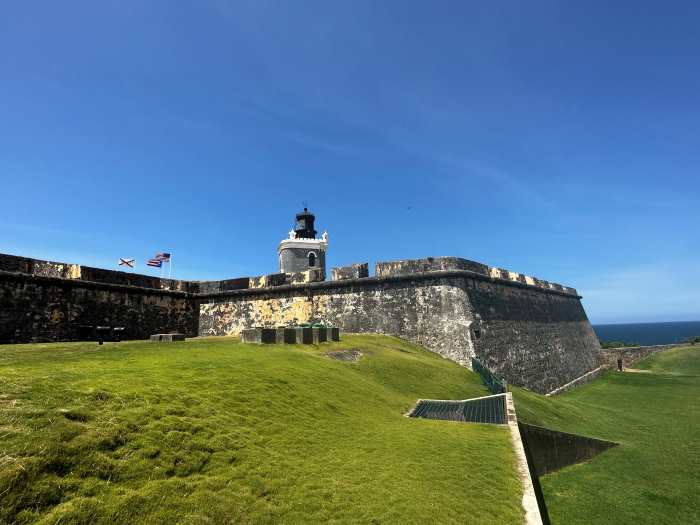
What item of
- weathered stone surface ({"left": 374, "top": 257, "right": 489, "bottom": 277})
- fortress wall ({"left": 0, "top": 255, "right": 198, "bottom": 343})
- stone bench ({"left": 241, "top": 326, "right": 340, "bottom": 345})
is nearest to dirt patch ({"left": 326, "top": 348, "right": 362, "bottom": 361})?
stone bench ({"left": 241, "top": 326, "right": 340, "bottom": 345})

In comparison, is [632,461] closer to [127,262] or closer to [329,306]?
[329,306]

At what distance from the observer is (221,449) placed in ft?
16.7

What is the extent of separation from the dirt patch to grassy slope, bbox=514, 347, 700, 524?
16.1 ft

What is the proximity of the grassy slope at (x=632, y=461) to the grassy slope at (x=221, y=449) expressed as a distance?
6.79ft

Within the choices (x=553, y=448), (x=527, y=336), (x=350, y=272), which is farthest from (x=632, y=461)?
(x=350, y=272)

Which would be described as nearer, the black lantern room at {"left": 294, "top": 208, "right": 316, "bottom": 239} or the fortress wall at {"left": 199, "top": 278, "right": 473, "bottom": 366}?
the fortress wall at {"left": 199, "top": 278, "right": 473, "bottom": 366}

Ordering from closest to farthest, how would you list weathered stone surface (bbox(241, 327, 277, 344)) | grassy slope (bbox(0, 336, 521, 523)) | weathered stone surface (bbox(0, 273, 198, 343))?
1. grassy slope (bbox(0, 336, 521, 523))
2. weathered stone surface (bbox(241, 327, 277, 344))
3. weathered stone surface (bbox(0, 273, 198, 343))

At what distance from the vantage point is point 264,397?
6.94 m

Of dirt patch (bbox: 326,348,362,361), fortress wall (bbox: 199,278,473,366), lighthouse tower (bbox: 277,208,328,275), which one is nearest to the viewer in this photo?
dirt patch (bbox: 326,348,362,361)

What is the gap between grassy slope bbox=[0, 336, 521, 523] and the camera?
3.77m

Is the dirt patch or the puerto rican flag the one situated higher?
the puerto rican flag

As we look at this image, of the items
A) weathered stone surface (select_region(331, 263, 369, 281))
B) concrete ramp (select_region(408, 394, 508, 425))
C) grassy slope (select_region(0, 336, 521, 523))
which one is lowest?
concrete ramp (select_region(408, 394, 508, 425))

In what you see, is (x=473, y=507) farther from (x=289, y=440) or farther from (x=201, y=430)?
(x=201, y=430)

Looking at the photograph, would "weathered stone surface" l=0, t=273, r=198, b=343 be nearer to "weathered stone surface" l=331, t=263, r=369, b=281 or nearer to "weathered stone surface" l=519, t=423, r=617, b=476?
"weathered stone surface" l=331, t=263, r=369, b=281
